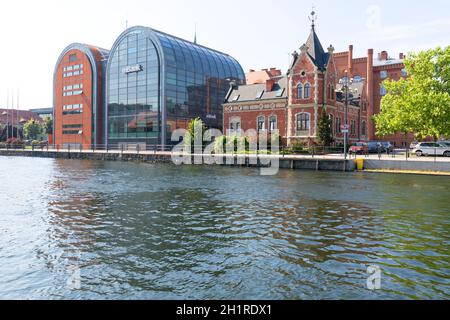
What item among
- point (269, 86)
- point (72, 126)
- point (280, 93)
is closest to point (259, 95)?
point (269, 86)

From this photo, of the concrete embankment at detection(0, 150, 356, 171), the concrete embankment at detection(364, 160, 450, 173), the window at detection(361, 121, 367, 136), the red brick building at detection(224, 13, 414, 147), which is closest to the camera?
the concrete embankment at detection(364, 160, 450, 173)

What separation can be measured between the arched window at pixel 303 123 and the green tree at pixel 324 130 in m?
3.34

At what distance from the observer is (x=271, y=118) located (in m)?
57.2

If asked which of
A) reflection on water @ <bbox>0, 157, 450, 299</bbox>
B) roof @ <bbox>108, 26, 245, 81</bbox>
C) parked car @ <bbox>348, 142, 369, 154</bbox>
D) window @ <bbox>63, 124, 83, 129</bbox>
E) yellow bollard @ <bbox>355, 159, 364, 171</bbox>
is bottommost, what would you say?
reflection on water @ <bbox>0, 157, 450, 299</bbox>

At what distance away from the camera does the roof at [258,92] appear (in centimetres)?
5744

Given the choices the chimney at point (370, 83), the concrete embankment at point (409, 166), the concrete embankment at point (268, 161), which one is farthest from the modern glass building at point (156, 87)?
the concrete embankment at point (409, 166)

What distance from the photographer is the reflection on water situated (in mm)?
7641

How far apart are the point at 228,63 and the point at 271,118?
90.6ft

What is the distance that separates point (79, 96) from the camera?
7862cm

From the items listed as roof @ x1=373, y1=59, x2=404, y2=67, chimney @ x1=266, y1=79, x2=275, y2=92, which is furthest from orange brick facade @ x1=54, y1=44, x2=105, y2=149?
roof @ x1=373, y1=59, x2=404, y2=67

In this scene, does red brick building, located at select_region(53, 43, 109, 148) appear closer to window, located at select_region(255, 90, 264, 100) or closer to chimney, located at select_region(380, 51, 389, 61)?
window, located at select_region(255, 90, 264, 100)

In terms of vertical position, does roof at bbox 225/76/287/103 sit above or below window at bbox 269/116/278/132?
above

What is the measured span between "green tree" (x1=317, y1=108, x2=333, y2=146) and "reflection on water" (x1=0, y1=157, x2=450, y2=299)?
92.6 ft
